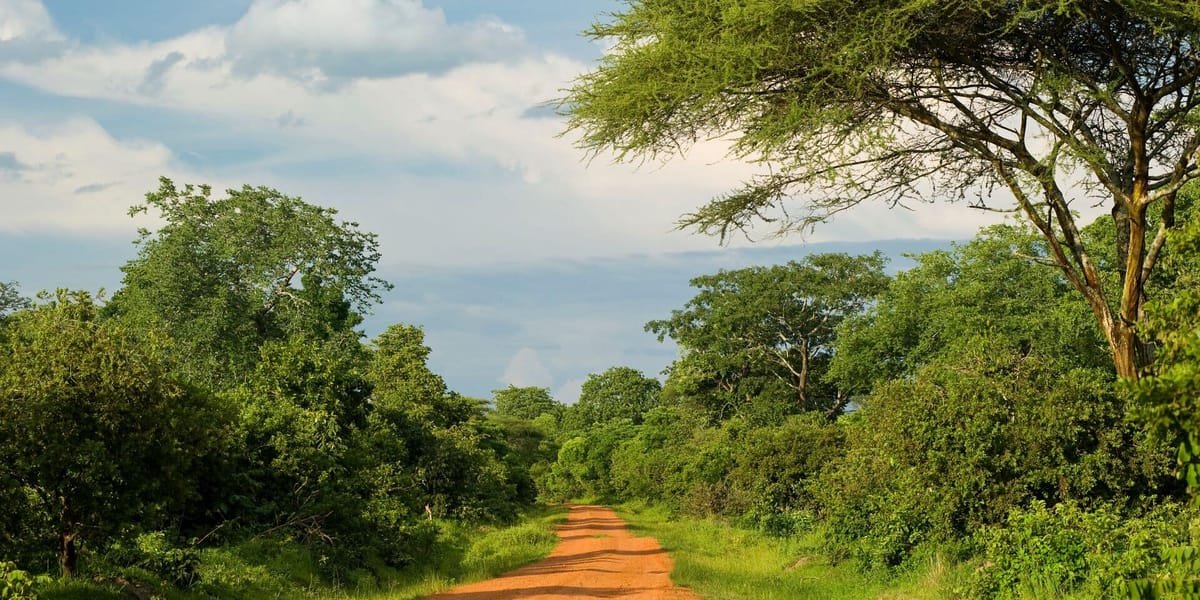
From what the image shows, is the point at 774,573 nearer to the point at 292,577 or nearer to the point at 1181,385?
the point at 292,577

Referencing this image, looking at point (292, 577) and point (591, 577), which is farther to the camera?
point (591, 577)

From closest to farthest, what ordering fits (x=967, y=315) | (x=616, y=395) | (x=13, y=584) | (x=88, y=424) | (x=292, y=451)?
(x=13, y=584) → (x=88, y=424) → (x=292, y=451) → (x=967, y=315) → (x=616, y=395)

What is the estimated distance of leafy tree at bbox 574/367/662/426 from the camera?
4678 inches

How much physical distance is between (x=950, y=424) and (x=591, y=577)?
325 inches

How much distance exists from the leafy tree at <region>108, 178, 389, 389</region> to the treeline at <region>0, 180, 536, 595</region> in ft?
0.55

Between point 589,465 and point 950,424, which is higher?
point 950,424

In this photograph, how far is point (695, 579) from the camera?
21688mm

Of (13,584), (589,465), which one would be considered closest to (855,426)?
(13,584)

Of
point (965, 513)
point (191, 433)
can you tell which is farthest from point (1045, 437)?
point (191, 433)

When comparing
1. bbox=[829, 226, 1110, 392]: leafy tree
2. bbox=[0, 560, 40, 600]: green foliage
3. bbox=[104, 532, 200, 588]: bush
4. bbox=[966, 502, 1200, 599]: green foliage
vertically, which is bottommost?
bbox=[966, 502, 1200, 599]: green foliage

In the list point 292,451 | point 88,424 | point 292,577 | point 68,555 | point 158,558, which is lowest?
point 292,577

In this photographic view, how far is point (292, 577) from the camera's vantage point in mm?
18812

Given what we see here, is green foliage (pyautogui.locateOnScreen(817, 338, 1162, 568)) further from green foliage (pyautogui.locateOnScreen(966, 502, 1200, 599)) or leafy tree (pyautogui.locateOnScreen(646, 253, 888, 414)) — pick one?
leafy tree (pyautogui.locateOnScreen(646, 253, 888, 414))

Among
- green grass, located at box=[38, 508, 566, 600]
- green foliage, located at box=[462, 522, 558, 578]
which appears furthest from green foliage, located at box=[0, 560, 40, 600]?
green foliage, located at box=[462, 522, 558, 578]
